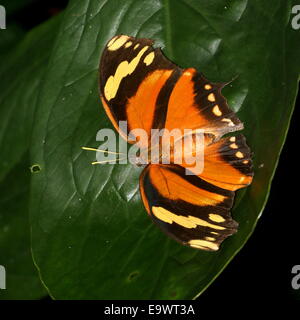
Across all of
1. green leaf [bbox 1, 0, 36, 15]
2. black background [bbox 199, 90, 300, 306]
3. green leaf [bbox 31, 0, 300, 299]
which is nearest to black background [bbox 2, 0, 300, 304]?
black background [bbox 199, 90, 300, 306]

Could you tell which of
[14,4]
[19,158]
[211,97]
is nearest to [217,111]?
[211,97]

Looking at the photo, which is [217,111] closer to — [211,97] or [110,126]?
[211,97]

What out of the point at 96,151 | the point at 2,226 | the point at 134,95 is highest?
the point at 134,95

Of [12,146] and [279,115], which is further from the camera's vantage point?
[12,146]

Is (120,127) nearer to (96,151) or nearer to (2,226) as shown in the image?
(96,151)

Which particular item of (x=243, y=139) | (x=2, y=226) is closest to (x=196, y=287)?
(x=243, y=139)

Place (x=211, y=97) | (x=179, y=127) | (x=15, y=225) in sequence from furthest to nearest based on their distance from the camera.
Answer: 1. (x=15, y=225)
2. (x=179, y=127)
3. (x=211, y=97)

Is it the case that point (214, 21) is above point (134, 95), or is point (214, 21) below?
above
